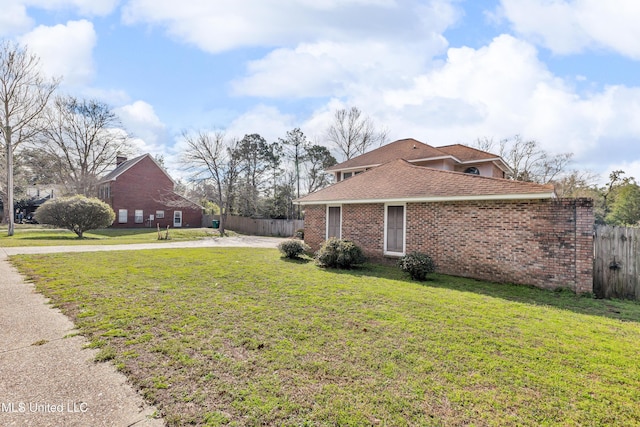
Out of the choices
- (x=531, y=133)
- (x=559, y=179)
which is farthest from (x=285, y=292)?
(x=559, y=179)

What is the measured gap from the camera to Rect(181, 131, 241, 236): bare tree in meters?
26.3

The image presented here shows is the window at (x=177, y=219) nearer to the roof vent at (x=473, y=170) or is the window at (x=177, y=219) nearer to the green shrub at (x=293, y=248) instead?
the green shrub at (x=293, y=248)

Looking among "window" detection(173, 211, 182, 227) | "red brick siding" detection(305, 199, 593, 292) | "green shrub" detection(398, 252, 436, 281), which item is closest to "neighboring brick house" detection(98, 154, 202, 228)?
"window" detection(173, 211, 182, 227)

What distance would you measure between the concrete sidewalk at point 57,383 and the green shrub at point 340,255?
22.1 feet

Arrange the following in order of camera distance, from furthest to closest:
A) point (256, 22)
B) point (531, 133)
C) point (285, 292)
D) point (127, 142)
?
point (127, 142) < point (531, 133) < point (256, 22) < point (285, 292)

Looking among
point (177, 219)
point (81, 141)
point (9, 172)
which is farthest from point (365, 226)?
point (81, 141)

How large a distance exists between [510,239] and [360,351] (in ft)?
21.7

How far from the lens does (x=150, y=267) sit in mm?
8969

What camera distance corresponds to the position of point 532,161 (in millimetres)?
31281

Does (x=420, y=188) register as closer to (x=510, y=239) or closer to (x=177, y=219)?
(x=510, y=239)

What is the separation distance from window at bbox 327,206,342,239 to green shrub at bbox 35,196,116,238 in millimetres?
16238

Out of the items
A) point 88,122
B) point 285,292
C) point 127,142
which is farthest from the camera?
point 127,142

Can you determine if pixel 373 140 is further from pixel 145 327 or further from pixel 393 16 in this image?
pixel 145 327

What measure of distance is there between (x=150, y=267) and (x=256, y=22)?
7831 mm
